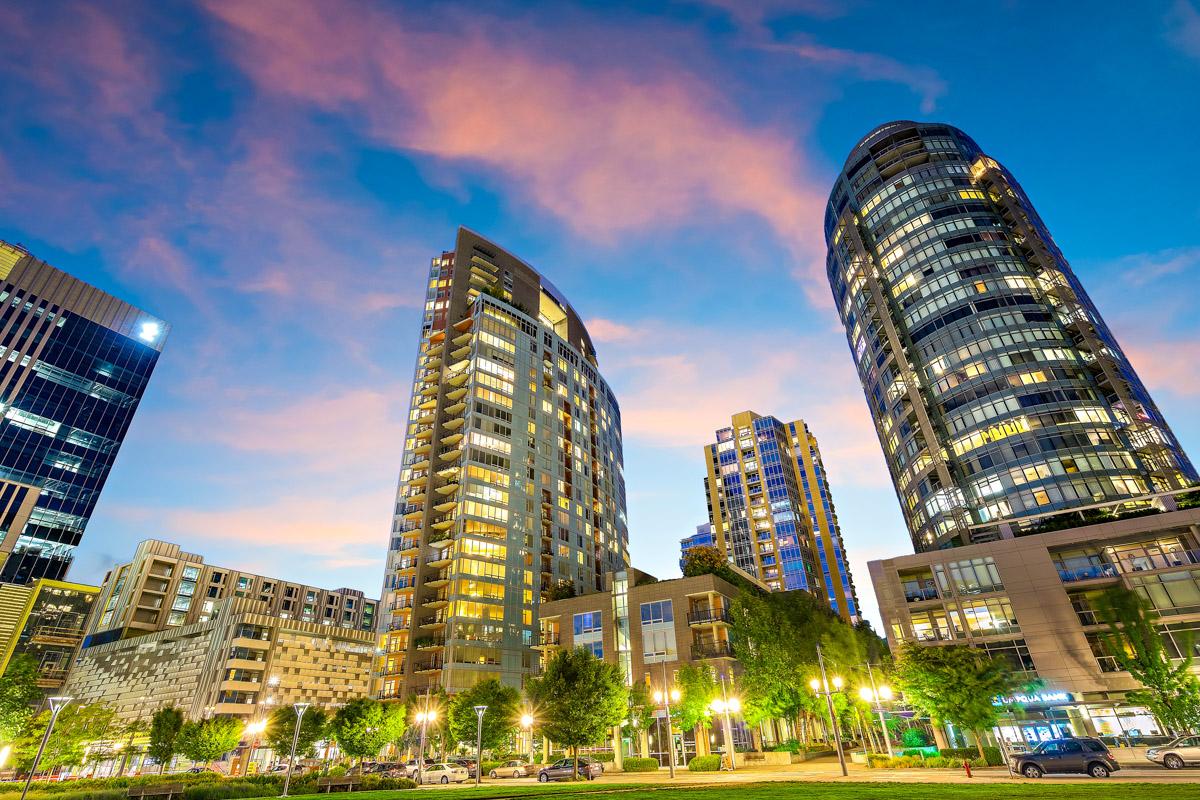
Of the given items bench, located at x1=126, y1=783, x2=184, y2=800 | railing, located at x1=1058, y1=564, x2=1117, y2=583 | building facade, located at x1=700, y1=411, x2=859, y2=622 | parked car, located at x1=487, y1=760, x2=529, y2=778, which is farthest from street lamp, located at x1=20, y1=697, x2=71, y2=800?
building facade, located at x1=700, y1=411, x2=859, y2=622

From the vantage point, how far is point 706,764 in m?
44.2

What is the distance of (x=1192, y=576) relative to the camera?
48906mm

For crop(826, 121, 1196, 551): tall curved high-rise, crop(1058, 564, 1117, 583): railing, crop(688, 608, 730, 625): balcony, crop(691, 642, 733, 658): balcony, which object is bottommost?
crop(691, 642, 733, 658): balcony

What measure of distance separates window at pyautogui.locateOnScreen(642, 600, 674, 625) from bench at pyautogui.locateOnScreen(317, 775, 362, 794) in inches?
1313

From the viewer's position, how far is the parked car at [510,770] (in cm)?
5071

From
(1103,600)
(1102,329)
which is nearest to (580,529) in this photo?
(1103,600)

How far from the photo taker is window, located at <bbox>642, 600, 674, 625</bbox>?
6241 centimetres

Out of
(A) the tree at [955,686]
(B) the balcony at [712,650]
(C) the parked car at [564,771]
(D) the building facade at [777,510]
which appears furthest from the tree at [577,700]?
(D) the building facade at [777,510]

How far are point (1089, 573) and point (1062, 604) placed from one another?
4.24 metres

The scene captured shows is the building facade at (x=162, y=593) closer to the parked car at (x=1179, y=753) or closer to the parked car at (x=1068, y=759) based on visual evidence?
the parked car at (x=1068, y=759)

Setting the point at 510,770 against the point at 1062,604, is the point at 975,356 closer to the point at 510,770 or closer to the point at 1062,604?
the point at 1062,604

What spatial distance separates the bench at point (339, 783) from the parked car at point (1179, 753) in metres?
45.3

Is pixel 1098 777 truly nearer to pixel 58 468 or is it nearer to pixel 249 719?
pixel 249 719

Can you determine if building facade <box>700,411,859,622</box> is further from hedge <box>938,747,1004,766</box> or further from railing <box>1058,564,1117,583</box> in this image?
hedge <box>938,747,1004,766</box>
